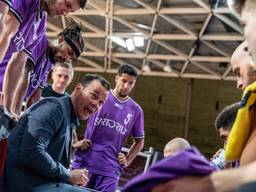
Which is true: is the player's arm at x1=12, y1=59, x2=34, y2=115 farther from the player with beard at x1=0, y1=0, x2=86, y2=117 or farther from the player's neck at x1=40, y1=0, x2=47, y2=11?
the player's neck at x1=40, y1=0, x2=47, y2=11

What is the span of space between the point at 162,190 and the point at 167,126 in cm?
885

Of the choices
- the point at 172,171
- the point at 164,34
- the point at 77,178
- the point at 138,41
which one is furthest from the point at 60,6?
the point at 138,41

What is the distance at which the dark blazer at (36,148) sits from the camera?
1.70 meters

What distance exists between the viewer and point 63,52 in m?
2.33

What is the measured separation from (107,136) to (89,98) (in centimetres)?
83

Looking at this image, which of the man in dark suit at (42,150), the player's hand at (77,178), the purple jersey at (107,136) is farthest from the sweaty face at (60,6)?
the purple jersey at (107,136)

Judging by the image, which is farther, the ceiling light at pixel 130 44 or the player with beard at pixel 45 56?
the ceiling light at pixel 130 44

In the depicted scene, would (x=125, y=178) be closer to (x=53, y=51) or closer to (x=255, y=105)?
(x=53, y=51)

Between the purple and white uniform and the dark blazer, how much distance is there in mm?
419

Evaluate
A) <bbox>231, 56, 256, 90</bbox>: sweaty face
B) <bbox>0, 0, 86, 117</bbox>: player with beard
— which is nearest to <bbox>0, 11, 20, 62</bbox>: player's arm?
<bbox>0, 0, 86, 117</bbox>: player with beard

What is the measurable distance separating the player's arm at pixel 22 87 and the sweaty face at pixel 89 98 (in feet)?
1.32

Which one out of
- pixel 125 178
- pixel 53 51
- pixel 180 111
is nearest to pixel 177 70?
pixel 180 111

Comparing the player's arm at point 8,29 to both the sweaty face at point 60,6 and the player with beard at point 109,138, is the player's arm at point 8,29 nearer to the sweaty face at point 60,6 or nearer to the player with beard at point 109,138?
the sweaty face at point 60,6

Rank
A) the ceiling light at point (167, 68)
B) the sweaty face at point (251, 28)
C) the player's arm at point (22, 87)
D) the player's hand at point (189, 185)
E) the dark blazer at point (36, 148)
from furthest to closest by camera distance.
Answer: the ceiling light at point (167, 68)
the player's arm at point (22, 87)
the dark blazer at point (36, 148)
the sweaty face at point (251, 28)
the player's hand at point (189, 185)
